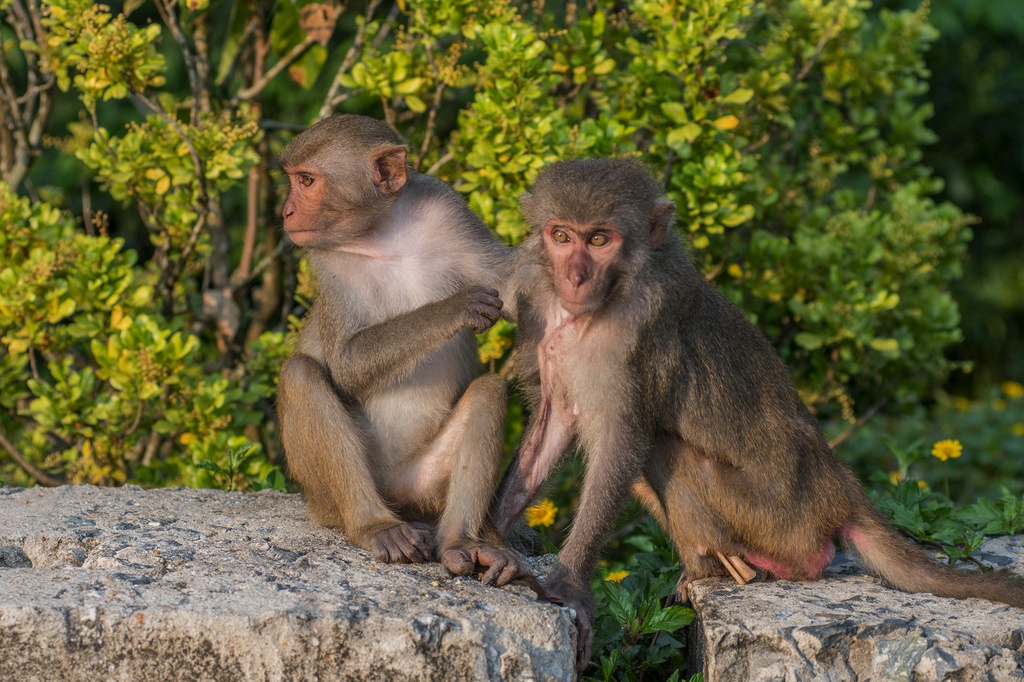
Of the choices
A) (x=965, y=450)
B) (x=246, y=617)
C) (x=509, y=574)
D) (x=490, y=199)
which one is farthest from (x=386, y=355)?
(x=965, y=450)

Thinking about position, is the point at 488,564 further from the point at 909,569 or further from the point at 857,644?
the point at 909,569

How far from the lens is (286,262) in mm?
6035

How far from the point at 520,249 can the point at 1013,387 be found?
6.09 meters

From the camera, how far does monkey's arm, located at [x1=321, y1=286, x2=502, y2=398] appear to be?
12.3ft

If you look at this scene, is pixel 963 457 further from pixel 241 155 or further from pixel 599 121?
pixel 241 155

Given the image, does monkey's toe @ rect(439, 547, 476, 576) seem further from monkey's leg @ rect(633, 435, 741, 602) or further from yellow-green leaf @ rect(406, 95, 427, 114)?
yellow-green leaf @ rect(406, 95, 427, 114)

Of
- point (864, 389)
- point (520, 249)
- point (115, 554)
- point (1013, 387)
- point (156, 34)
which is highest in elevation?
point (156, 34)

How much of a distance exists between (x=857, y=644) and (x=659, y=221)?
4.38 feet

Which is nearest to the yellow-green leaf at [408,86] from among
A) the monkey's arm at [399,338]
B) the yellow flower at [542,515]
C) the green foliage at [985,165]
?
the monkey's arm at [399,338]

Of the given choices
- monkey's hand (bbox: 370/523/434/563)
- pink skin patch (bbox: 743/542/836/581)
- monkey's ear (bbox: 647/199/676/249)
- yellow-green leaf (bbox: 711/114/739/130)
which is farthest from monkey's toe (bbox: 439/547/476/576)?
yellow-green leaf (bbox: 711/114/739/130)

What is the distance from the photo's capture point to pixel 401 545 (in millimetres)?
3725

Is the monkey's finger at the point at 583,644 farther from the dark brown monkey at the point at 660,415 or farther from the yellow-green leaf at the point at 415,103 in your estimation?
the yellow-green leaf at the point at 415,103

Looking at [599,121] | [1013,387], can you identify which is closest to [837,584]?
[599,121]

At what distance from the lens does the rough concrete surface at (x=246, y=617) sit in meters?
3.11
